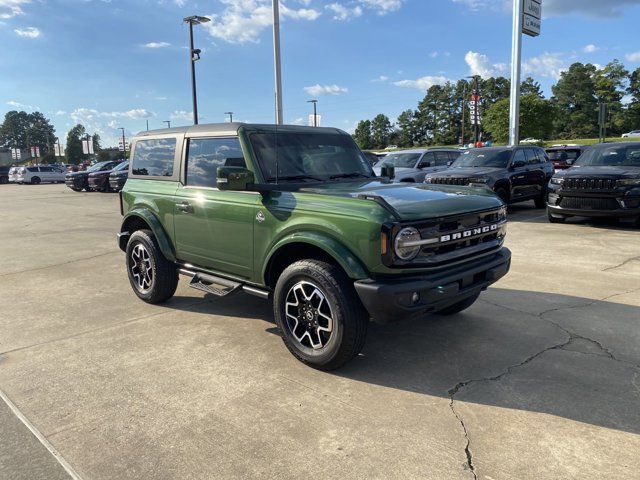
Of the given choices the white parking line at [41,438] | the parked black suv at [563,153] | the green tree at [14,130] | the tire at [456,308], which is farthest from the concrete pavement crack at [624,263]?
the green tree at [14,130]

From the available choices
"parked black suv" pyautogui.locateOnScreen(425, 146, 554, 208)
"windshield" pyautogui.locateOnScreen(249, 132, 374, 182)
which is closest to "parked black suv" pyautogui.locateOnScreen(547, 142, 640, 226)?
"parked black suv" pyautogui.locateOnScreen(425, 146, 554, 208)

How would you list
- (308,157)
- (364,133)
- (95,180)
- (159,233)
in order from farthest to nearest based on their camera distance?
1. (364,133)
2. (95,180)
3. (159,233)
4. (308,157)

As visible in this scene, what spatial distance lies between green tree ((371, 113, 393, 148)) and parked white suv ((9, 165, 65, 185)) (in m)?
97.2

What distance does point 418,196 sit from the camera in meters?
3.93

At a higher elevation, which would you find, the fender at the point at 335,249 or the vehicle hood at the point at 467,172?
the vehicle hood at the point at 467,172

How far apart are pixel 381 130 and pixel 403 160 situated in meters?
118

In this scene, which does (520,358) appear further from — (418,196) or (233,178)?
(233,178)

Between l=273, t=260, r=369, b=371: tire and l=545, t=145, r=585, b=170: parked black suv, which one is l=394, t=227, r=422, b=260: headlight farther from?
l=545, t=145, r=585, b=170: parked black suv

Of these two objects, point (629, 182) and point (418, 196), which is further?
point (629, 182)

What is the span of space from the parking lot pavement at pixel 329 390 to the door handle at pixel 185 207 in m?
1.13

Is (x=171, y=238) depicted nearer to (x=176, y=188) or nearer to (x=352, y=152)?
(x=176, y=188)

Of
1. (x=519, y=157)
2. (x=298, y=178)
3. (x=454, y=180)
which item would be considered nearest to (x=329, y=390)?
(x=298, y=178)

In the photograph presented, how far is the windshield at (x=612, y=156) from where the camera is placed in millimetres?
10344

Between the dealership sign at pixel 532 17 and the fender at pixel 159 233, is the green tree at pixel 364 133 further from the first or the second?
the fender at pixel 159 233
